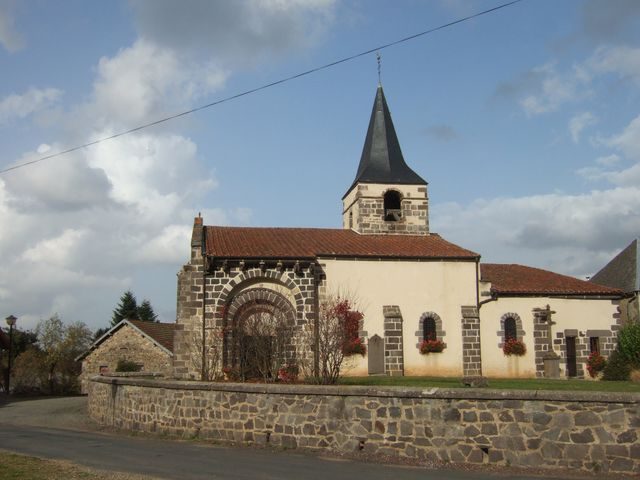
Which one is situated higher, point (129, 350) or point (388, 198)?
point (388, 198)

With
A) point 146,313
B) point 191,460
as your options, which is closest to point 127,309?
point 146,313

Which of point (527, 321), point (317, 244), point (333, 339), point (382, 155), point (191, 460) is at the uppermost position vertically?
point (382, 155)

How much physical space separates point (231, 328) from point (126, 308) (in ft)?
136

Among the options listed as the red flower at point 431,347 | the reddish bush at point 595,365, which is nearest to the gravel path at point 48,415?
the red flower at point 431,347

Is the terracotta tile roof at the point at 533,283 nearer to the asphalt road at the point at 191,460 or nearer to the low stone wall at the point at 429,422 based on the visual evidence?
the low stone wall at the point at 429,422

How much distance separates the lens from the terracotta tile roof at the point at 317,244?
24.8 m

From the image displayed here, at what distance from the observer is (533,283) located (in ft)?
90.4

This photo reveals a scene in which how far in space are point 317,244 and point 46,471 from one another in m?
17.4

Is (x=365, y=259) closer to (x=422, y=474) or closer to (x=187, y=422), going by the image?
(x=187, y=422)

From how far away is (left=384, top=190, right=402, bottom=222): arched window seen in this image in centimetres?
2995

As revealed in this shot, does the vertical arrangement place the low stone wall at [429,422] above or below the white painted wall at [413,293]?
below

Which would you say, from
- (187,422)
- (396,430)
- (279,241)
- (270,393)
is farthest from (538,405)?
(279,241)

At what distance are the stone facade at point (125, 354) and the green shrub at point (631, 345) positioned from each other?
77.8 feet

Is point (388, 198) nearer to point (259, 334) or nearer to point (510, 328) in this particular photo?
point (510, 328)
